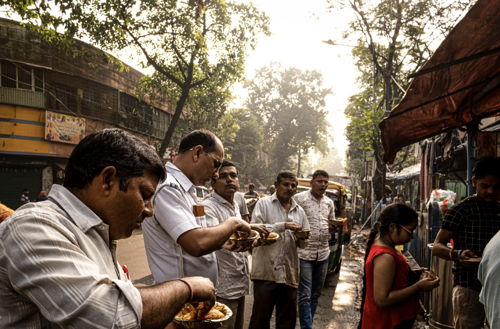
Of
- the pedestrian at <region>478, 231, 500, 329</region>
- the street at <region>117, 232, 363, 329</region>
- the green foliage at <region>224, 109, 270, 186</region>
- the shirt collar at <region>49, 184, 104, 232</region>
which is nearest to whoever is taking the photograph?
the shirt collar at <region>49, 184, 104, 232</region>

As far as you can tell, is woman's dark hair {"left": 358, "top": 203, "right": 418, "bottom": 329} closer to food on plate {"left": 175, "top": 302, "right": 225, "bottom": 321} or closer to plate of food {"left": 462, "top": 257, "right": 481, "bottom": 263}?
plate of food {"left": 462, "top": 257, "right": 481, "bottom": 263}

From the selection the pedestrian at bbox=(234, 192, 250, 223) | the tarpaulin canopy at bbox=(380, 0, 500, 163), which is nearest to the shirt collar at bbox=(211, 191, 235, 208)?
the pedestrian at bbox=(234, 192, 250, 223)

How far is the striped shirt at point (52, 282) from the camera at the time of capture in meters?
0.93

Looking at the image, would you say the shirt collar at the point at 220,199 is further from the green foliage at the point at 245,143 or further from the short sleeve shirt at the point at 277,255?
the green foliage at the point at 245,143

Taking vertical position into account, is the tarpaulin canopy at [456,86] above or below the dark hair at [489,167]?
above

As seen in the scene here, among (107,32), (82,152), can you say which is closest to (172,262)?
(82,152)

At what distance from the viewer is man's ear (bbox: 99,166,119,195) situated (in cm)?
116

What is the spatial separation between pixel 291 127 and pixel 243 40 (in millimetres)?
32976

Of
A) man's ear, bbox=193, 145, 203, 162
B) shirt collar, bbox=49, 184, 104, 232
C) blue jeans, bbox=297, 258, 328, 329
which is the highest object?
man's ear, bbox=193, 145, 203, 162

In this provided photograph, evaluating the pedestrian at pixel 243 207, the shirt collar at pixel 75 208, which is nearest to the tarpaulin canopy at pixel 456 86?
the pedestrian at pixel 243 207

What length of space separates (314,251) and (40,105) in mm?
16244

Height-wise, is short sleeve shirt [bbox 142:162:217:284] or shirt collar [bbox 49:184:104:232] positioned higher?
shirt collar [bbox 49:184:104:232]

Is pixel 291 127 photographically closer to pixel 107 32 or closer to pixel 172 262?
pixel 107 32

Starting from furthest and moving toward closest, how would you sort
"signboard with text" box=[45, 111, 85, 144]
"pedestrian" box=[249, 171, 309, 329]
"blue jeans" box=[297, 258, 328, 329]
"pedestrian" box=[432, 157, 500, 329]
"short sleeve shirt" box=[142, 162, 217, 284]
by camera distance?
"signboard with text" box=[45, 111, 85, 144] < "blue jeans" box=[297, 258, 328, 329] < "pedestrian" box=[249, 171, 309, 329] < "pedestrian" box=[432, 157, 500, 329] < "short sleeve shirt" box=[142, 162, 217, 284]
